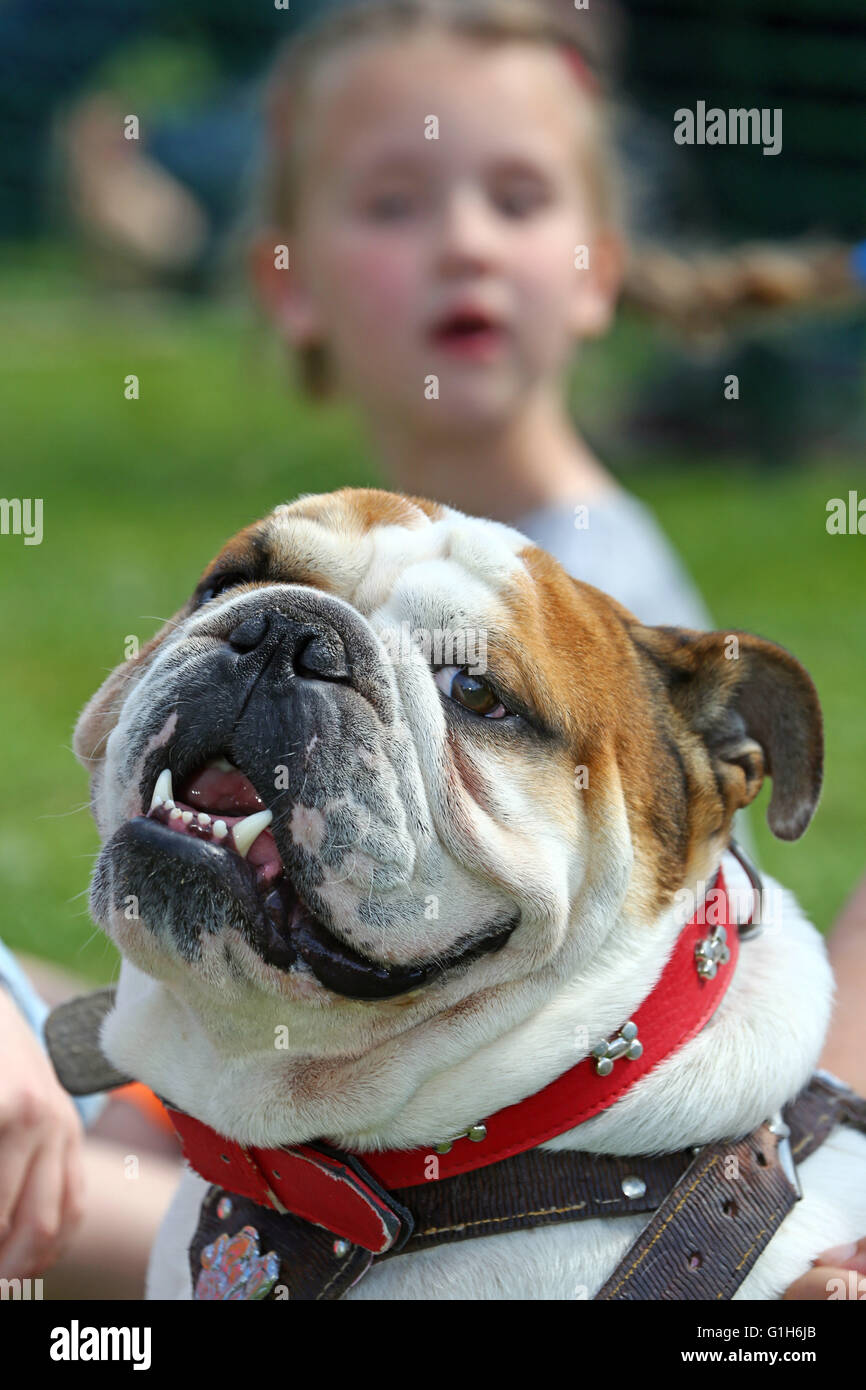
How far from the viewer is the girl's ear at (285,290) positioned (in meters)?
4.91

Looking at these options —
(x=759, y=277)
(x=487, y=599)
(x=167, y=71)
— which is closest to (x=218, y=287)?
(x=167, y=71)

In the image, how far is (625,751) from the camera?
7.85 ft

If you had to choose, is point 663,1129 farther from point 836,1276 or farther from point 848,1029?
point 848,1029

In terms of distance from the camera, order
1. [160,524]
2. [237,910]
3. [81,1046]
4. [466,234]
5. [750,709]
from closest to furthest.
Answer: [237,910] < [750,709] < [81,1046] < [466,234] < [160,524]

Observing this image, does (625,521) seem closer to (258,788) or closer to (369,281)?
(369,281)

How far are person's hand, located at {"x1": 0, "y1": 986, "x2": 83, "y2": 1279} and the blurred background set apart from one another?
2119 mm

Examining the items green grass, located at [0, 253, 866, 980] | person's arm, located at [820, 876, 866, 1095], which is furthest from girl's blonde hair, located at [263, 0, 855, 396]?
person's arm, located at [820, 876, 866, 1095]

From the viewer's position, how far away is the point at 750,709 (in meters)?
2.60

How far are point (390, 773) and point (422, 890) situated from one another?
0.17m

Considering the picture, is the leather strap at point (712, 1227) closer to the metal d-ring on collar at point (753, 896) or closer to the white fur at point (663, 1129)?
the white fur at point (663, 1129)

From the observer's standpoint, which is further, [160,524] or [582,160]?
[160,524]

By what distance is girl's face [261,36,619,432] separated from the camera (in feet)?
14.2
